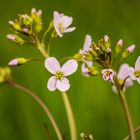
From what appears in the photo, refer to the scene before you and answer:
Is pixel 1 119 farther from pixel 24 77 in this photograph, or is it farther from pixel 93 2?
pixel 93 2

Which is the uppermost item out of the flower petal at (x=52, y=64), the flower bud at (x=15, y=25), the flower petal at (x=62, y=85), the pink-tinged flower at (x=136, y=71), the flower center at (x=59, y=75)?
the flower bud at (x=15, y=25)

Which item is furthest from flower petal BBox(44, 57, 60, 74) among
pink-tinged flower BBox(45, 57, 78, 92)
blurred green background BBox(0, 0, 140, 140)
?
blurred green background BBox(0, 0, 140, 140)

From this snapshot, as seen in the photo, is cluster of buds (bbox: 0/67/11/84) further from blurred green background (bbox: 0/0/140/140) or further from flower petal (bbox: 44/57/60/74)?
blurred green background (bbox: 0/0/140/140)

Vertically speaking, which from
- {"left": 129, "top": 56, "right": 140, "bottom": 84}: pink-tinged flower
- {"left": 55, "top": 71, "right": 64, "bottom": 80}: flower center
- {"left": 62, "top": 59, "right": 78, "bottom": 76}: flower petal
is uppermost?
{"left": 62, "top": 59, "right": 78, "bottom": 76}: flower petal

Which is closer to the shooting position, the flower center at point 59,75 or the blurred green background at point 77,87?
the flower center at point 59,75

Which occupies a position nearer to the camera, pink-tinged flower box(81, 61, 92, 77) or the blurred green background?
pink-tinged flower box(81, 61, 92, 77)

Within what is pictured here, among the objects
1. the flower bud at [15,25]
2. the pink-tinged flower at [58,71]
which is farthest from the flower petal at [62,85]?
the flower bud at [15,25]

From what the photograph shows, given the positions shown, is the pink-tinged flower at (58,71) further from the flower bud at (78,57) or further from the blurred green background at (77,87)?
the blurred green background at (77,87)

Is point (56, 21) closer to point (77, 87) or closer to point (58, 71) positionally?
point (58, 71)
